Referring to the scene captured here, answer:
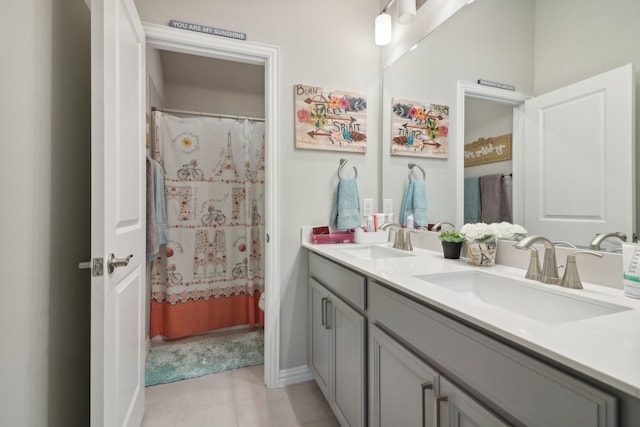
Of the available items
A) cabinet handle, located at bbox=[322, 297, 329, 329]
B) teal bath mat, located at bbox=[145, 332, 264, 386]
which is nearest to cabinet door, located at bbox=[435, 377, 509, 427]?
cabinet handle, located at bbox=[322, 297, 329, 329]

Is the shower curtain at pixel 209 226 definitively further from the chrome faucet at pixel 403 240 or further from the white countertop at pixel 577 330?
the white countertop at pixel 577 330

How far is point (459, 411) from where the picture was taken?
2.22ft

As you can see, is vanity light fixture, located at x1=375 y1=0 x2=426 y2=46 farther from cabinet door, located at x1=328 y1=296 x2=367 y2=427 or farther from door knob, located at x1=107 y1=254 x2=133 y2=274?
door knob, located at x1=107 y1=254 x2=133 y2=274

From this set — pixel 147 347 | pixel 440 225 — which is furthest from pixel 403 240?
pixel 147 347

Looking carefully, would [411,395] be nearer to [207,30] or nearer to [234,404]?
[234,404]

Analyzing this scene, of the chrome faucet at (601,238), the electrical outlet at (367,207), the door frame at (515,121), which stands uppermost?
the door frame at (515,121)

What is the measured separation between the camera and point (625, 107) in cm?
82

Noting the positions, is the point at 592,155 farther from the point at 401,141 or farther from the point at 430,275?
the point at 401,141

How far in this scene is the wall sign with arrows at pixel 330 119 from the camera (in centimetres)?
178

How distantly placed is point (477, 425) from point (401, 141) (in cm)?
152

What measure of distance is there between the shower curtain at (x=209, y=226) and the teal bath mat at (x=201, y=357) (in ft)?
0.52

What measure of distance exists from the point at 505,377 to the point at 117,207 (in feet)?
4.02

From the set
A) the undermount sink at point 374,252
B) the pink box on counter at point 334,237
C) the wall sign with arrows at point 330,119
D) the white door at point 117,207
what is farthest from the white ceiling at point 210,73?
the undermount sink at point 374,252

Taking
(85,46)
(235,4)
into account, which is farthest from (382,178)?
(85,46)
